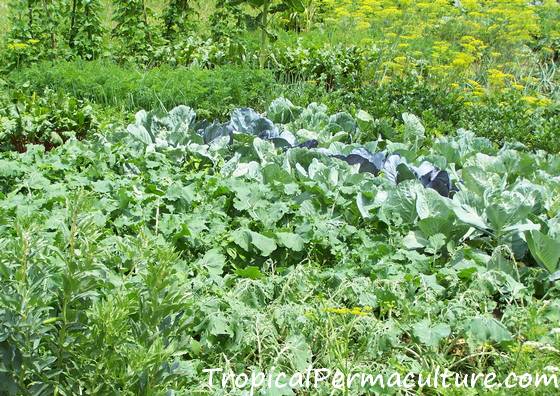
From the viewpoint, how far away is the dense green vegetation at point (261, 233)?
90.1 inches

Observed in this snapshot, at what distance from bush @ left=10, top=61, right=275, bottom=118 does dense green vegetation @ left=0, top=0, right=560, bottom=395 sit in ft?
0.06

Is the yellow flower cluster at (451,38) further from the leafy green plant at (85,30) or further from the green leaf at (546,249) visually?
the green leaf at (546,249)

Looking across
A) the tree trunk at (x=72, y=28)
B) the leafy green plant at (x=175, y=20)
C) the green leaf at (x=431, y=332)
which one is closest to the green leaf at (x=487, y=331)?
the green leaf at (x=431, y=332)

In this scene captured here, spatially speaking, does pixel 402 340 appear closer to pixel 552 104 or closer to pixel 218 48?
pixel 552 104

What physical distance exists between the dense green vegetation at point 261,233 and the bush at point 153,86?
20 millimetres

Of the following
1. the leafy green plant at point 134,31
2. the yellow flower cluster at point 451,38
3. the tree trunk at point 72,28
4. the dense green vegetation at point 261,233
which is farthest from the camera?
the yellow flower cluster at point 451,38

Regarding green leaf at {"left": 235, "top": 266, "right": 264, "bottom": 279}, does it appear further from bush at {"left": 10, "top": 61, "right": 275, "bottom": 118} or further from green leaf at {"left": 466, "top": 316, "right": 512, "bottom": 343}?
bush at {"left": 10, "top": 61, "right": 275, "bottom": 118}

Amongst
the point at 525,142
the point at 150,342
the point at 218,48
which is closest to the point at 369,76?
the point at 218,48

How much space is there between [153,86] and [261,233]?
2.99 meters

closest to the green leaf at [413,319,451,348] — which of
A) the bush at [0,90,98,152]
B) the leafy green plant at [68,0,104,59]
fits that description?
the bush at [0,90,98,152]

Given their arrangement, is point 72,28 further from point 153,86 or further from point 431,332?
point 431,332

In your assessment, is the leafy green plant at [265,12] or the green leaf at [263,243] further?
the leafy green plant at [265,12]

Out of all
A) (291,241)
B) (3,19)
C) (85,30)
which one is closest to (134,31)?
(85,30)

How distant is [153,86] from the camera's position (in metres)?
6.27
